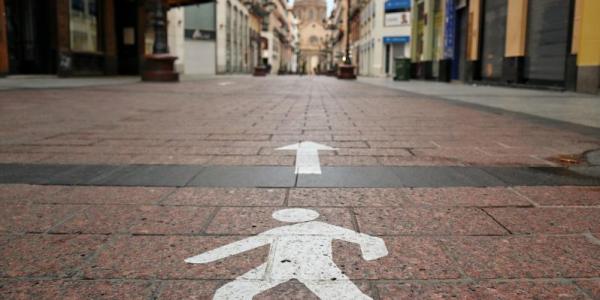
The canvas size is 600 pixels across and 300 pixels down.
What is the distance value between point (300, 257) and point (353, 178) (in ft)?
4.97

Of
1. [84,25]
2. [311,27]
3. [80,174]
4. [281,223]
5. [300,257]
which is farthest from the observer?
[311,27]

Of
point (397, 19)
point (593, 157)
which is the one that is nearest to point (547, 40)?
point (593, 157)

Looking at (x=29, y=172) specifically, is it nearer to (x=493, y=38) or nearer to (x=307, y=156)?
(x=307, y=156)

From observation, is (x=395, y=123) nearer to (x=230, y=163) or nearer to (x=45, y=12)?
(x=230, y=163)

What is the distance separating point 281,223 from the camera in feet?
8.12

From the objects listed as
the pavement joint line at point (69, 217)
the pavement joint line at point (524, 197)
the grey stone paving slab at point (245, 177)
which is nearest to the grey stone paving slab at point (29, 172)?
the pavement joint line at point (69, 217)

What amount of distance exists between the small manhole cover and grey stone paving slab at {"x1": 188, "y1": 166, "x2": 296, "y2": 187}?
226 cm

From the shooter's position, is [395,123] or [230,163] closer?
[230,163]

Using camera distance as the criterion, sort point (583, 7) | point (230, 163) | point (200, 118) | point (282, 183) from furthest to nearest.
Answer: point (583, 7) → point (200, 118) → point (230, 163) → point (282, 183)

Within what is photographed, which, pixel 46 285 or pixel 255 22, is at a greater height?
pixel 255 22

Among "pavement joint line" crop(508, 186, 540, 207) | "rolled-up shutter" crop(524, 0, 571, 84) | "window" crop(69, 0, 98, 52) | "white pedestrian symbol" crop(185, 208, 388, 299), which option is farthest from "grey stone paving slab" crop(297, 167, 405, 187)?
"window" crop(69, 0, 98, 52)

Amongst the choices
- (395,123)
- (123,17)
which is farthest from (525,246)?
(123,17)

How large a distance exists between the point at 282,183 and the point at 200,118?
4.24m

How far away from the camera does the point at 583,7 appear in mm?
12555
